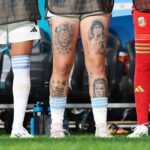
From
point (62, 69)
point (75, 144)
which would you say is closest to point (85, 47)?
point (62, 69)

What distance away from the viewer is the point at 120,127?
9.57 m

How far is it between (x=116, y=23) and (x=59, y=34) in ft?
12.8

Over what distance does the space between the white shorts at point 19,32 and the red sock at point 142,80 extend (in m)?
0.92

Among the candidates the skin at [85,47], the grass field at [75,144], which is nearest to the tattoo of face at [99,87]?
the skin at [85,47]

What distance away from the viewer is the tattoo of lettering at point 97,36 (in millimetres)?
6293

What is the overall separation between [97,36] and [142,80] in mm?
759

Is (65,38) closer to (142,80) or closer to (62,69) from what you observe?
(62,69)

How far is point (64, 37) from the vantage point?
6.38 m

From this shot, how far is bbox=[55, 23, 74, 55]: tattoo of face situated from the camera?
6348 mm

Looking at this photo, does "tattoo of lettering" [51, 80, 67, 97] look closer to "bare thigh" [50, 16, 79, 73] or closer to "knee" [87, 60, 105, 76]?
"bare thigh" [50, 16, 79, 73]

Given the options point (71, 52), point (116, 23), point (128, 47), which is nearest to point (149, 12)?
point (71, 52)

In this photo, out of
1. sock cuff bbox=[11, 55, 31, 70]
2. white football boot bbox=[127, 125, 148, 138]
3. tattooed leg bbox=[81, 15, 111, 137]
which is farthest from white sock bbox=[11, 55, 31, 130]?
white football boot bbox=[127, 125, 148, 138]

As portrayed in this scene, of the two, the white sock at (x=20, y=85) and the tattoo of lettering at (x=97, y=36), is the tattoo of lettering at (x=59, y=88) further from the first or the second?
the tattoo of lettering at (x=97, y=36)

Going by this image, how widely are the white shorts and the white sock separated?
0.16 m
